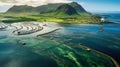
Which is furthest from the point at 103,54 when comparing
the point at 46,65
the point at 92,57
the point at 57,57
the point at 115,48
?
the point at 46,65

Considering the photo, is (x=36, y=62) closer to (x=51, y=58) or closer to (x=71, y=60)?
(x=51, y=58)

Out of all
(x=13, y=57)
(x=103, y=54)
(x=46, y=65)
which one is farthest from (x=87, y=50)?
(x=13, y=57)

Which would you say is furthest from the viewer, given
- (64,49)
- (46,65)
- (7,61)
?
(64,49)

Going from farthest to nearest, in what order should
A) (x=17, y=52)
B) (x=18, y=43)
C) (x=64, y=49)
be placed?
(x=18, y=43) → (x=64, y=49) → (x=17, y=52)

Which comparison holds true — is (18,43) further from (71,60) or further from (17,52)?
(71,60)

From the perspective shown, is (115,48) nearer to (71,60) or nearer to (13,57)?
(71,60)

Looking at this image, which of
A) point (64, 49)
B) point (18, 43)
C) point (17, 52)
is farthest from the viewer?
point (18, 43)

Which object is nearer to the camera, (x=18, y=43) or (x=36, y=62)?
(x=36, y=62)

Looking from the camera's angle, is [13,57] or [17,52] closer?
[13,57]

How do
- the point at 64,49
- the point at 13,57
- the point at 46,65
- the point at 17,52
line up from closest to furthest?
the point at 46,65, the point at 13,57, the point at 17,52, the point at 64,49
